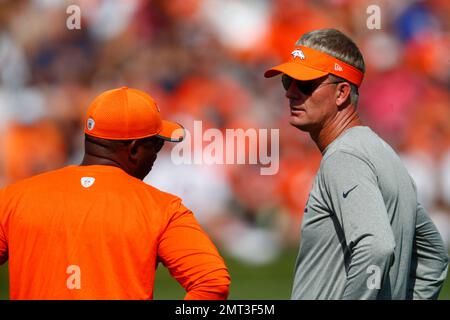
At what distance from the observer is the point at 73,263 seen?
229 centimetres

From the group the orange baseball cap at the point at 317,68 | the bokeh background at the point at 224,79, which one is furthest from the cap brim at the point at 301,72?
the bokeh background at the point at 224,79

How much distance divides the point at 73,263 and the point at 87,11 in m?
6.19

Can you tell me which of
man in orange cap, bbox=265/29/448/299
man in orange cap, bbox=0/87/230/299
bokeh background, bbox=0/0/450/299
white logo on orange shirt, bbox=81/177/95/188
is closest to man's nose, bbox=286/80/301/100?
man in orange cap, bbox=265/29/448/299

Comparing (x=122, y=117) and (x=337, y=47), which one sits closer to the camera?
(x=122, y=117)

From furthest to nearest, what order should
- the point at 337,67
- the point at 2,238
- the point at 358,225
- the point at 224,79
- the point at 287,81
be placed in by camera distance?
the point at 224,79, the point at 287,81, the point at 337,67, the point at 2,238, the point at 358,225

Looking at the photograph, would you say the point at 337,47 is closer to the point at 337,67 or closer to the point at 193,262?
the point at 337,67

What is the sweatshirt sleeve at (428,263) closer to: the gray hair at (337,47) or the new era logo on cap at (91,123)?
the gray hair at (337,47)

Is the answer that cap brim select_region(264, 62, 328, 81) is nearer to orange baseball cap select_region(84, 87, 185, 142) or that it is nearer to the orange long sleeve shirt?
orange baseball cap select_region(84, 87, 185, 142)

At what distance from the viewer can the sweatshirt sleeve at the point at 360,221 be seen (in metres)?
2.23

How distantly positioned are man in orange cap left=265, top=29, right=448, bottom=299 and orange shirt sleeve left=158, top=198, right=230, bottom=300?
285 millimetres

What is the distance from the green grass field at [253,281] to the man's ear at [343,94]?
422 centimetres

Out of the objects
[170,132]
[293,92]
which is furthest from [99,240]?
[293,92]

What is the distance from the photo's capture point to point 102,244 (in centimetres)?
229

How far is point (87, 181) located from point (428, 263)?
3.57 ft
